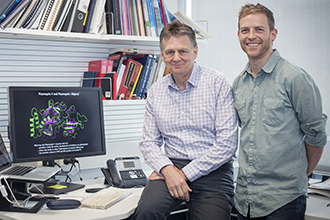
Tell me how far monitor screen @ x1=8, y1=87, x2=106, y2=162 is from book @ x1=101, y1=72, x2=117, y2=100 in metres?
0.12

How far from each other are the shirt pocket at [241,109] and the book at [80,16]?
1093 mm

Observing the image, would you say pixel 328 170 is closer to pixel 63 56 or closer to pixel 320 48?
pixel 320 48

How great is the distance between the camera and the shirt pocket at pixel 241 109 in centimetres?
165

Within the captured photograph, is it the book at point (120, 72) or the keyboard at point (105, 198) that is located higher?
the book at point (120, 72)

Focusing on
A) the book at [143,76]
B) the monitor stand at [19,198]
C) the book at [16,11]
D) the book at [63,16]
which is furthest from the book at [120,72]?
the monitor stand at [19,198]

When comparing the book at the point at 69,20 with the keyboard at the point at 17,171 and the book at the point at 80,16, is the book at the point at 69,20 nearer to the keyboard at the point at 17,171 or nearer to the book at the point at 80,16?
the book at the point at 80,16

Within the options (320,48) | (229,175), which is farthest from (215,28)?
(229,175)

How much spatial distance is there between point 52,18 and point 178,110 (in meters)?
0.94

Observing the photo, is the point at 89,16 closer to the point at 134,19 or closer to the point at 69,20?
the point at 69,20

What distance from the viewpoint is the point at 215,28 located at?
2.82 metres

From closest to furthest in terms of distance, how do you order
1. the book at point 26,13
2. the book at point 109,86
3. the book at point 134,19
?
the book at point 26,13 → the book at point 109,86 → the book at point 134,19

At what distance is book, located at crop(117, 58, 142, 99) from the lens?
7.72 ft

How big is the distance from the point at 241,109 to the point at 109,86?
0.94 metres

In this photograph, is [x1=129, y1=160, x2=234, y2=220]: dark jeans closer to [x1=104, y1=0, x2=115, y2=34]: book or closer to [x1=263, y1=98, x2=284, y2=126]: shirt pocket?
[x1=263, y1=98, x2=284, y2=126]: shirt pocket
